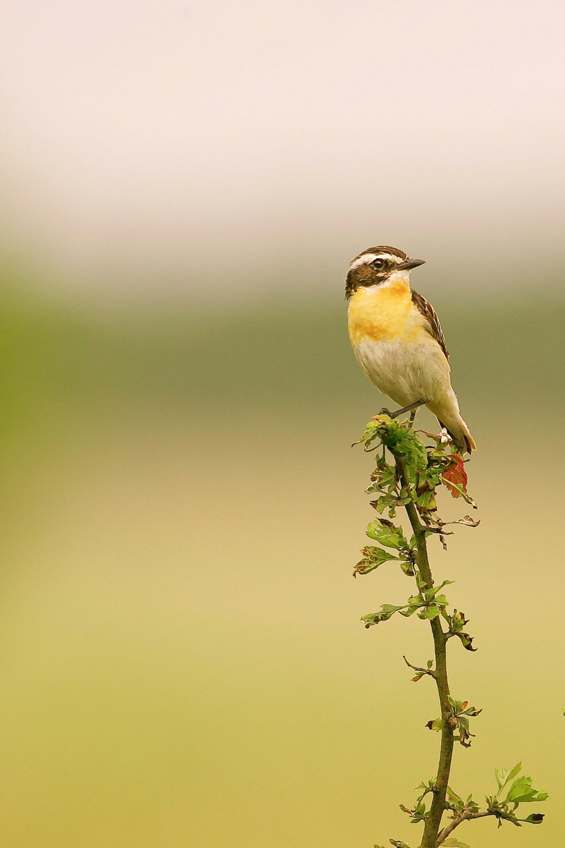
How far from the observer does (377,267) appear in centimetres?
321

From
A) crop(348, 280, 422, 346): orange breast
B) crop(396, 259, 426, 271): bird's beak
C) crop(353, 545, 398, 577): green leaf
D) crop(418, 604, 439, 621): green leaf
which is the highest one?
crop(396, 259, 426, 271): bird's beak

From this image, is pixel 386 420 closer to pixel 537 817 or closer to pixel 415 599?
pixel 415 599

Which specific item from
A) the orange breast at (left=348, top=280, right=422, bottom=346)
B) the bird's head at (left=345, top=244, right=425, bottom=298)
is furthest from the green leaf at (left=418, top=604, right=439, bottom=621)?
the bird's head at (left=345, top=244, right=425, bottom=298)

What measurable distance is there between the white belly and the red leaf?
4.87 feet

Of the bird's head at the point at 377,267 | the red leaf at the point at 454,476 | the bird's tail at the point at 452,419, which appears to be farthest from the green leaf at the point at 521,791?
the bird's head at the point at 377,267

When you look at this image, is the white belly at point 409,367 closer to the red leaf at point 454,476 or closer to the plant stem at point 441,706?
the red leaf at point 454,476

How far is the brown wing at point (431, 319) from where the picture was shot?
3.19 metres

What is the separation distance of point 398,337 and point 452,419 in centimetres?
41

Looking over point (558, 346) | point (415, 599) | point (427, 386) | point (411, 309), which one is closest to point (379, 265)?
point (411, 309)

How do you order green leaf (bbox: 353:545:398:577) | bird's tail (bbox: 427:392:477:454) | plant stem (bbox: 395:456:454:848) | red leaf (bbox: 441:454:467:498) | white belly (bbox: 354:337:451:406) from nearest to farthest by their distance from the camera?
1. plant stem (bbox: 395:456:454:848)
2. green leaf (bbox: 353:545:398:577)
3. red leaf (bbox: 441:454:467:498)
4. white belly (bbox: 354:337:451:406)
5. bird's tail (bbox: 427:392:477:454)

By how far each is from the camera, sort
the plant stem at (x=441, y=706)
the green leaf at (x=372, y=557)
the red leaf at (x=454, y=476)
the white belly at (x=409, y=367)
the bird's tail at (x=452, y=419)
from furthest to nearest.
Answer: the bird's tail at (x=452, y=419), the white belly at (x=409, y=367), the red leaf at (x=454, y=476), the green leaf at (x=372, y=557), the plant stem at (x=441, y=706)

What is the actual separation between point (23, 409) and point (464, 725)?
4748mm

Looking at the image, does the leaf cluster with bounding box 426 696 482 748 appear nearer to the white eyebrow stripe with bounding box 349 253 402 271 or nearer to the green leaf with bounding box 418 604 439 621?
the green leaf with bounding box 418 604 439 621

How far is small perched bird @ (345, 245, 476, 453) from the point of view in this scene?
306 centimetres
